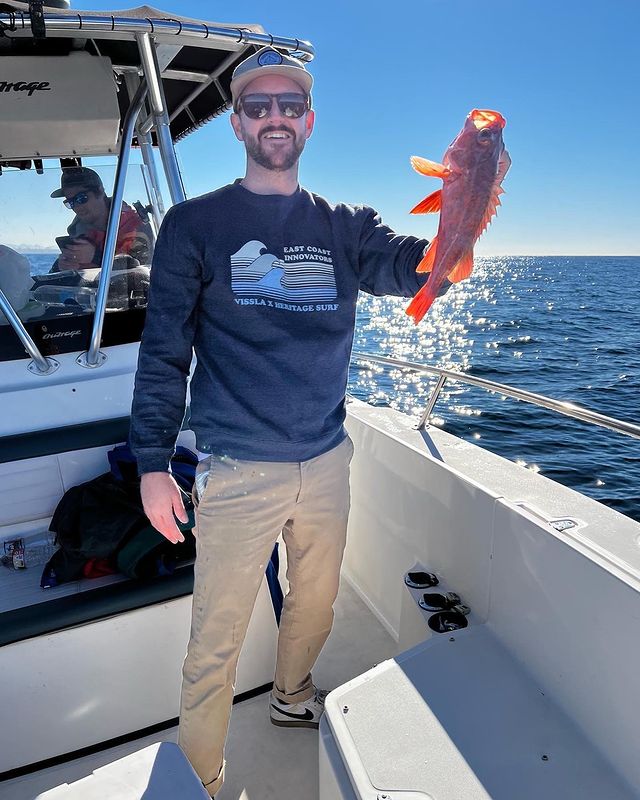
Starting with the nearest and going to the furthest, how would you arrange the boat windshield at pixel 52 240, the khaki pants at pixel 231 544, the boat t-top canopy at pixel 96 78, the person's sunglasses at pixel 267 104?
1. the person's sunglasses at pixel 267 104
2. the khaki pants at pixel 231 544
3. the boat t-top canopy at pixel 96 78
4. the boat windshield at pixel 52 240

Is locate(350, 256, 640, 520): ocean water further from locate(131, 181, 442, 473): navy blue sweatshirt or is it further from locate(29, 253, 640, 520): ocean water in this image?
locate(131, 181, 442, 473): navy blue sweatshirt

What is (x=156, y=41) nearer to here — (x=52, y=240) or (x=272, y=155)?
(x=52, y=240)

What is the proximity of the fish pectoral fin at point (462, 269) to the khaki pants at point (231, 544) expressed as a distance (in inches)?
29.6

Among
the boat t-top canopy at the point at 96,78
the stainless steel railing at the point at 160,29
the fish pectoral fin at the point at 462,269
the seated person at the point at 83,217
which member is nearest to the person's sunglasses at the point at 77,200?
the seated person at the point at 83,217

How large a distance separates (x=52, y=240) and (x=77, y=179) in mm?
349

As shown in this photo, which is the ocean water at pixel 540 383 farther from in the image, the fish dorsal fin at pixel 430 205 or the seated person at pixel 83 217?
the seated person at pixel 83 217

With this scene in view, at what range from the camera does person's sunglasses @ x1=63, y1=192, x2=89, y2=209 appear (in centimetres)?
312

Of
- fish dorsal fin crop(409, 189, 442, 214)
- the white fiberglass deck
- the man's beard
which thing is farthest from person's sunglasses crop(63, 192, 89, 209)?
the white fiberglass deck

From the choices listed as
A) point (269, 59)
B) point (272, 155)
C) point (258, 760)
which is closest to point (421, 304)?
point (272, 155)

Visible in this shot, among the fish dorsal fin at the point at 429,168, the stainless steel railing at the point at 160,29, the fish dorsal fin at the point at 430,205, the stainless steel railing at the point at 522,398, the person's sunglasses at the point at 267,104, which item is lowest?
the stainless steel railing at the point at 522,398

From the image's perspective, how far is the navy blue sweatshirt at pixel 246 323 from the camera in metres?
1.78

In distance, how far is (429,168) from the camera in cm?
144

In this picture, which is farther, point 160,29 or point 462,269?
point 160,29

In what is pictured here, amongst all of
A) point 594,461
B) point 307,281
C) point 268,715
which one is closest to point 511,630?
point 268,715
